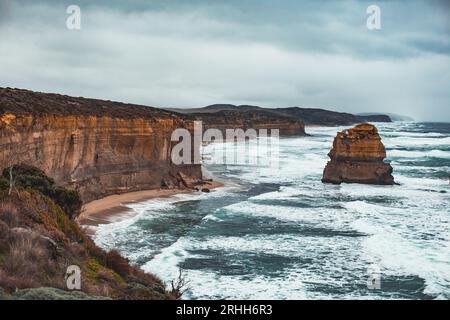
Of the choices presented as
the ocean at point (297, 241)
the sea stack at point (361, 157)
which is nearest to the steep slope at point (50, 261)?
the ocean at point (297, 241)

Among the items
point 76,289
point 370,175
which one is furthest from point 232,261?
point 370,175

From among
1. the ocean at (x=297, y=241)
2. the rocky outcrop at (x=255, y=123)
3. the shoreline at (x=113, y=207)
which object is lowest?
the ocean at (x=297, y=241)

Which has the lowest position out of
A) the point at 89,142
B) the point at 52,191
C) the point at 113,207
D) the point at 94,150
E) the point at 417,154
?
the point at 113,207

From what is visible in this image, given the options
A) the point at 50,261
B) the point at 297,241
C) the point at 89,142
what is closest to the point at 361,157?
the point at 297,241

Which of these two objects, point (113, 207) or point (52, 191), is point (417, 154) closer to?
point (113, 207)

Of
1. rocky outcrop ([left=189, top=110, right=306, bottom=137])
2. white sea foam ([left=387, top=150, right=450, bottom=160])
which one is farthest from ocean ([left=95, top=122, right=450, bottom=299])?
rocky outcrop ([left=189, top=110, right=306, bottom=137])

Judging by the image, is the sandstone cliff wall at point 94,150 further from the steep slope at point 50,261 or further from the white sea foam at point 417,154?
the white sea foam at point 417,154
